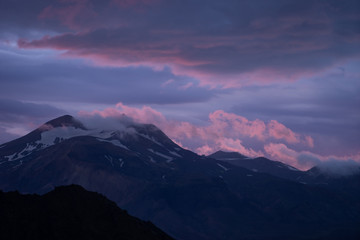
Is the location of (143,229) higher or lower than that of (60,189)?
lower

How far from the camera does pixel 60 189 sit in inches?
6516

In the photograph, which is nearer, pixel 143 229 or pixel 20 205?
pixel 20 205

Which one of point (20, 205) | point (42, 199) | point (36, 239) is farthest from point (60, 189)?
point (36, 239)

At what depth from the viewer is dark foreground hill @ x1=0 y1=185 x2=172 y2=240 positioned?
138750mm

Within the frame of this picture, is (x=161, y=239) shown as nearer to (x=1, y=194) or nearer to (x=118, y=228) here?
(x=118, y=228)

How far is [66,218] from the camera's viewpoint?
488 feet

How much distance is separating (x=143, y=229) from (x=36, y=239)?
113 feet

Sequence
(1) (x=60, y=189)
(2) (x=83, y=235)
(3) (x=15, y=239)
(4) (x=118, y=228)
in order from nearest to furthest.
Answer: (3) (x=15, y=239), (2) (x=83, y=235), (4) (x=118, y=228), (1) (x=60, y=189)

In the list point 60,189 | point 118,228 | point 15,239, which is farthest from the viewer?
point 60,189

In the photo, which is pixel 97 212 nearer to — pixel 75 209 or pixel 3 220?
pixel 75 209

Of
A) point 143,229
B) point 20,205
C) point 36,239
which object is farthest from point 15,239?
point 143,229

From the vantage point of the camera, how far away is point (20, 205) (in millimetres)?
147750

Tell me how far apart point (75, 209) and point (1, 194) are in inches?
826

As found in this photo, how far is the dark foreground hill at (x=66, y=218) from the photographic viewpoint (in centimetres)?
13875
